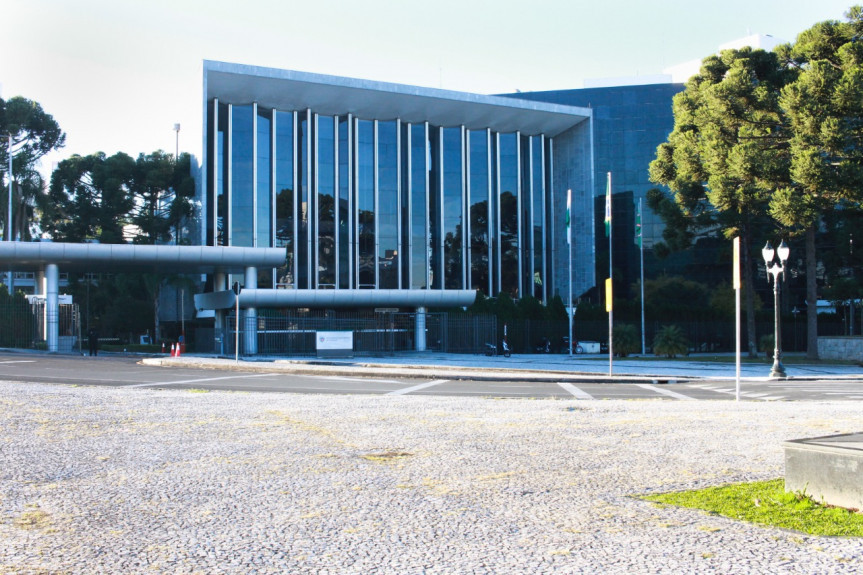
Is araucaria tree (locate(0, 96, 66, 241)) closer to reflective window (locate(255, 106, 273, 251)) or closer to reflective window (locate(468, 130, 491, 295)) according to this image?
reflective window (locate(255, 106, 273, 251))

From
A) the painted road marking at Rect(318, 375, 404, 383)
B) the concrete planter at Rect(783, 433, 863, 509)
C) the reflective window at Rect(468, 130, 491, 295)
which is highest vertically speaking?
the reflective window at Rect(468, 130, 491, 295)

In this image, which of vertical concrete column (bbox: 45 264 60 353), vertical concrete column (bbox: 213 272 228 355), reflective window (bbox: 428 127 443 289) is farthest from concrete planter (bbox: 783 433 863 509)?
reflective window (bbox: 428 127 443 289)

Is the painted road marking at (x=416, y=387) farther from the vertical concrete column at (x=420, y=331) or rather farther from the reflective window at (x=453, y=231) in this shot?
the reflective window at (x=453, y=231)

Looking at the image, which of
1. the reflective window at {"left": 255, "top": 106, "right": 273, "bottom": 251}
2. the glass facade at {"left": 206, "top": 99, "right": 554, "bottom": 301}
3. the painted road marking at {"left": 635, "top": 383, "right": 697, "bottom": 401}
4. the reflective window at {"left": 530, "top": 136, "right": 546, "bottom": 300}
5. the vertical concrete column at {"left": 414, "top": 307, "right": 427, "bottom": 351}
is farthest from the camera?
the reflective window at {"left": 530, "top": 136, "right": 546, "bottom": 300}

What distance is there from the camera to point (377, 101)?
5856 centimetres

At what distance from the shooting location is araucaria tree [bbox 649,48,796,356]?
116 feet

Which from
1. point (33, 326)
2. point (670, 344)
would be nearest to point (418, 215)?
point (670, 344)

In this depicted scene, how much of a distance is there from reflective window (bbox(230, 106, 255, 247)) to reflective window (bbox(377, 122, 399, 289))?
32.1ft

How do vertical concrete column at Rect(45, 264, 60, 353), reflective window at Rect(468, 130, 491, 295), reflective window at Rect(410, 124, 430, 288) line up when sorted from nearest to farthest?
vertical concrete column at Rect(45, 264, 60, 353) → reflective window at Rect(410, 124, 430, 288) → reflective window at Rect(468, 130, 491, 295)

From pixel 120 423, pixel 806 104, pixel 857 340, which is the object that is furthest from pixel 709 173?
pixel 120 423

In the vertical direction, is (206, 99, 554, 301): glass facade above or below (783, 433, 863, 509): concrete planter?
above

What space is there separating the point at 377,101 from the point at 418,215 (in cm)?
917

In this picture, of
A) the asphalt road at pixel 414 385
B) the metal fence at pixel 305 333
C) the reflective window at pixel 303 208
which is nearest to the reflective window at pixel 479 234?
the reflective window at pixel 303 208

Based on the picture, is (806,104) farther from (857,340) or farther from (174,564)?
(174,564)
